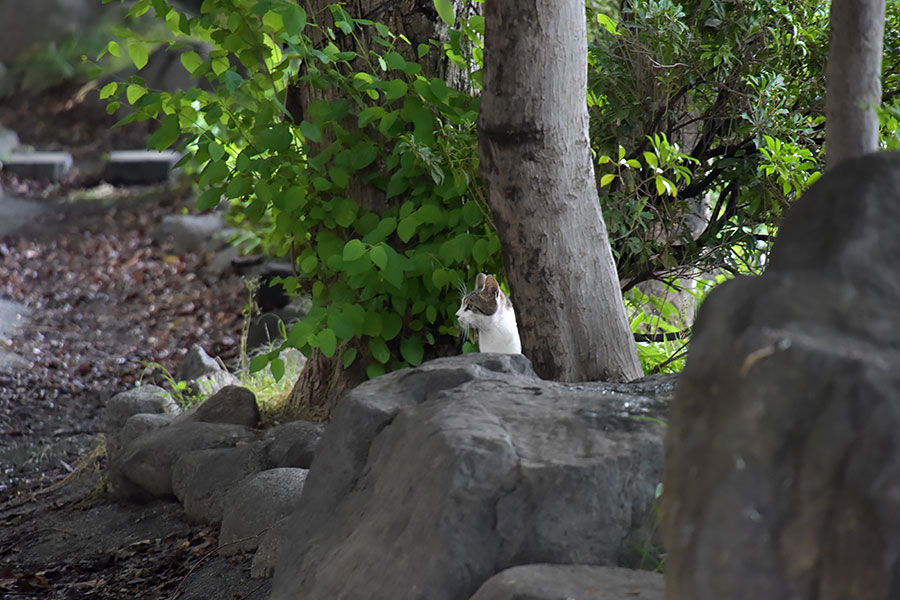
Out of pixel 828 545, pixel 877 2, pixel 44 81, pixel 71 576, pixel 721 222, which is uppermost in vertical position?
pixel 44 81

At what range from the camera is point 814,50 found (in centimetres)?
389

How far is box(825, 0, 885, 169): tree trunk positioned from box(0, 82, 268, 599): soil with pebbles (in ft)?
7.70

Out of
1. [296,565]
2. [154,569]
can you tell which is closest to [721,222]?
[296,565]

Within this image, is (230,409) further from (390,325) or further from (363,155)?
(363,155)

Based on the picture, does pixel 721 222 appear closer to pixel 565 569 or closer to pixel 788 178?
pixel 788 178

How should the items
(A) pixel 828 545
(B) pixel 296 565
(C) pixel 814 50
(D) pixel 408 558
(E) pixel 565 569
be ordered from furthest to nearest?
(C) pixel 814 50 < (B) pixel 296 565 < (D) pixel 408 558 < (E) pixel 565 569 < (A) pixel 828 545

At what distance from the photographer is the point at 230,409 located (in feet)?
15.1

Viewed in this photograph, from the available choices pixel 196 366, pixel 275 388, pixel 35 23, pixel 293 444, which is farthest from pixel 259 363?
pixel 35 23

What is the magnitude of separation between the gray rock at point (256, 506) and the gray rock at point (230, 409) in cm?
90

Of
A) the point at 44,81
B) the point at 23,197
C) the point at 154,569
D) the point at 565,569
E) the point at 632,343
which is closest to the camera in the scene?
the point at 565,569

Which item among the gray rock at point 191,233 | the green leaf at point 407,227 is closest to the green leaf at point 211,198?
the green leaf at point 407,227

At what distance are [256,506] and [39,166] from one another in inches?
463

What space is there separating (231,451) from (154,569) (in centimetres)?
60

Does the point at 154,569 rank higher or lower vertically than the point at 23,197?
lower
